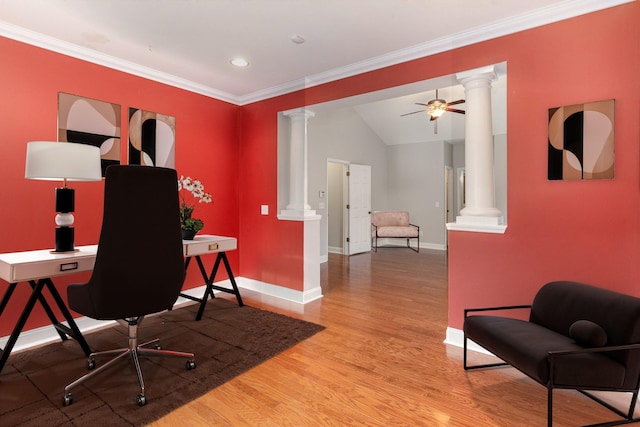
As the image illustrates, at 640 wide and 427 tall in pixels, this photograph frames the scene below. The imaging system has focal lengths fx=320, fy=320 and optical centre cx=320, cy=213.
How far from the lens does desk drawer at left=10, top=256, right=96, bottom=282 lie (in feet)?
6.66

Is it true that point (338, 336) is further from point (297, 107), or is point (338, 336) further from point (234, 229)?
point (297, 107)

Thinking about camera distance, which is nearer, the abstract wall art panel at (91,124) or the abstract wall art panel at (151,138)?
the abstract wall art panel at (91,124)

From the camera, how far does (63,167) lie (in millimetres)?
2252

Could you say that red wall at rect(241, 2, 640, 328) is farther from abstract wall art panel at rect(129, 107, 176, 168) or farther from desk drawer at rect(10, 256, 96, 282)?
desk drawer at rect(10, 256, 96, 282)

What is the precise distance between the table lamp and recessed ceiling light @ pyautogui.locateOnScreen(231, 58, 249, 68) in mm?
1583

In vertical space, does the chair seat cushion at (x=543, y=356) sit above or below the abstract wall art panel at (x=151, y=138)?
below

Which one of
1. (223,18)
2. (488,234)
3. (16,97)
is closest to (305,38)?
(223,18)

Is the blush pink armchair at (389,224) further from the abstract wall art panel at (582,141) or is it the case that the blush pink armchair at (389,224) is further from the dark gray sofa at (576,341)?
the dark gray sofa at (576,341)

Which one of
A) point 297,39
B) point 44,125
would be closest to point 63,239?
point 44,125

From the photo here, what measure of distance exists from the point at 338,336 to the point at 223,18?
283 cm

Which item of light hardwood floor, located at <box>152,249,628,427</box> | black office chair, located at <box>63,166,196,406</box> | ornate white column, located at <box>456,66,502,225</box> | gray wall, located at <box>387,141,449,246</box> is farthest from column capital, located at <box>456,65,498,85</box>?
gray wall, located at <box>387,141,449,246</box>

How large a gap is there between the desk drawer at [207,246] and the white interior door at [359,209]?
13.6 feet

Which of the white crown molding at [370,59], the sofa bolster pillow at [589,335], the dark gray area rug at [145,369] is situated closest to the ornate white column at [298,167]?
the white crown molding at [370,59]

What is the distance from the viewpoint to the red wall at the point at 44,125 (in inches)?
104
